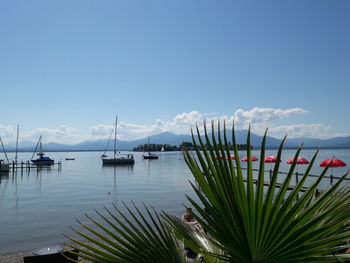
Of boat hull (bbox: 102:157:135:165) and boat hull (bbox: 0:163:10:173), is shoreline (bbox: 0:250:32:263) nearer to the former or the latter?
boat hull (bbox: 0:163:10:173)

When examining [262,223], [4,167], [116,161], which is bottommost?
[116,161]

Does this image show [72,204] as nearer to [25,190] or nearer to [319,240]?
[25,190]

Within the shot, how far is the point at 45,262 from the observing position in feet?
24.4

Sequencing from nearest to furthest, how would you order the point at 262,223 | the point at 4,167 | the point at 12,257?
the point at 262,223
the point at 12,257
the point at 4,167

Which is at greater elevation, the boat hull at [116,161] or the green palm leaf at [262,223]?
the green palm leaf at [262,223]

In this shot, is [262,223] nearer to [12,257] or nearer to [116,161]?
[12,257]

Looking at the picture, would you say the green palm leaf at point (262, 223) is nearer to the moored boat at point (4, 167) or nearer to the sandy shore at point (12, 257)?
the sandy shore at point (12, 257)

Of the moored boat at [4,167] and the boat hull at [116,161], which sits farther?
→ the boat hull at [116,161]

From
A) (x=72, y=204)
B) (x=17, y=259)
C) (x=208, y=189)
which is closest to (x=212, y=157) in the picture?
(x=208, y=189)

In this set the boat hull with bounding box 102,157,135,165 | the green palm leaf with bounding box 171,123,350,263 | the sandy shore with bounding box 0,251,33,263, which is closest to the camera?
the green palm leaf with bounding box 171,123,350,263

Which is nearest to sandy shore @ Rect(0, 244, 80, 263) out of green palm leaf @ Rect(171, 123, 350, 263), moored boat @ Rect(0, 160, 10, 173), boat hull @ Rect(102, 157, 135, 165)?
green palm leaf @ Rect(171, 123, 350, 263)

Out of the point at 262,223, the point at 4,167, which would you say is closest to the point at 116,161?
the point at 4,167

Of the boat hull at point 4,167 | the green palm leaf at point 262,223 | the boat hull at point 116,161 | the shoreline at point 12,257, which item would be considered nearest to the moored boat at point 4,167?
the boat hull at point 4,167

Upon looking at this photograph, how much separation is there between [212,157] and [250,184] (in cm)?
30
